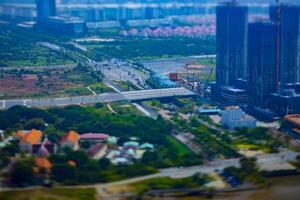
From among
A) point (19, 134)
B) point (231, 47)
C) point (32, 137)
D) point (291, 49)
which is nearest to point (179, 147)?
point (32, 137)

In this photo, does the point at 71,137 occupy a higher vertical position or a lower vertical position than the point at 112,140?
higher

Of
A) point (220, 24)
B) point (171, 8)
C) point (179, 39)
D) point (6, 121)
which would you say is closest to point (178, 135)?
point (6, 121)

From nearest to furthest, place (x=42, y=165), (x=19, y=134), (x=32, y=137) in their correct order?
(x=42, y=165) < (x=32, y=137) < (x=19, y=134)

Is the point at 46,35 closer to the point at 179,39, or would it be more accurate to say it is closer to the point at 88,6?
the point at 179,39

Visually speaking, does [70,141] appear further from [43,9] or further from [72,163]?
[43,9]

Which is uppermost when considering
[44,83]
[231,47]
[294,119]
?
[231,47]

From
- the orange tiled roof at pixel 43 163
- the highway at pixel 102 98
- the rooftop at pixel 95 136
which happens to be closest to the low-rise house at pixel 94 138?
the rooftop at pixel 95 136

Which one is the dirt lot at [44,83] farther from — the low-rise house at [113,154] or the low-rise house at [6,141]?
the low-rise house at [113,154]
